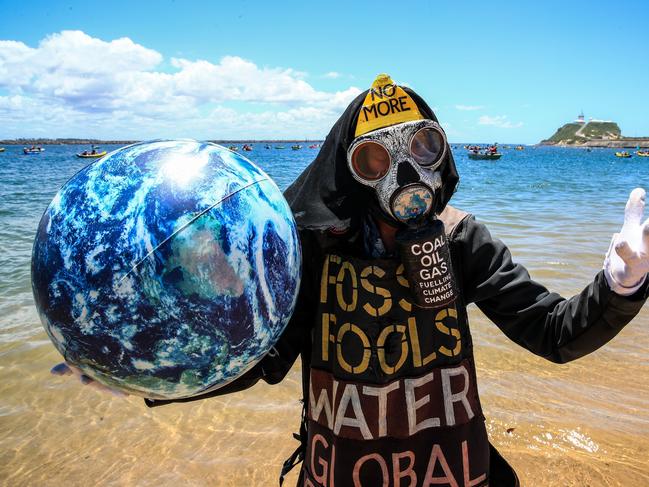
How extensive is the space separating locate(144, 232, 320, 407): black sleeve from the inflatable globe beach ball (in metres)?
0.26

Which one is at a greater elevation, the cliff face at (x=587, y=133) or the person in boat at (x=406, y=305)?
the cliff face at (x=587, y=133)

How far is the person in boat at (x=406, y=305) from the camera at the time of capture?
1426 mm

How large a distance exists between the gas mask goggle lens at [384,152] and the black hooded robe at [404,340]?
5 cm

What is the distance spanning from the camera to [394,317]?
4.95ft

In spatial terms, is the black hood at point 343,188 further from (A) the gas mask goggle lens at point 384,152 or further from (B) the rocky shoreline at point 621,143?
(B) the rocky shoreline at point 621,143

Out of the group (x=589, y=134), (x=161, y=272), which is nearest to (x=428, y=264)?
(x=161, y=272)

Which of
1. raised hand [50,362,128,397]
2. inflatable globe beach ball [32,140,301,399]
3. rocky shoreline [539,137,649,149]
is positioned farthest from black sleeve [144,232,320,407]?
rocky shoreline [539,137,649,149]

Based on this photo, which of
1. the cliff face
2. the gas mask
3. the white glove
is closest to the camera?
the white glove

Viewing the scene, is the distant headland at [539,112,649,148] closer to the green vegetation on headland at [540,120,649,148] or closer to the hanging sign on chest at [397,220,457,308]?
the green vegetation on headland at [540,120,649,148]

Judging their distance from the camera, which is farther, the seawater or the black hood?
the seawater

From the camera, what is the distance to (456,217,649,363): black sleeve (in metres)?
1.42

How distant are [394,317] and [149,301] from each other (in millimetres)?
731

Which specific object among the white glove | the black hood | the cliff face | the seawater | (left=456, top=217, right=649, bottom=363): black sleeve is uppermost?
the cliff face

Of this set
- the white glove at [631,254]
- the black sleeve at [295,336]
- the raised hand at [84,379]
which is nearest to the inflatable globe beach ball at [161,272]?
the raised hand at [84,379]
